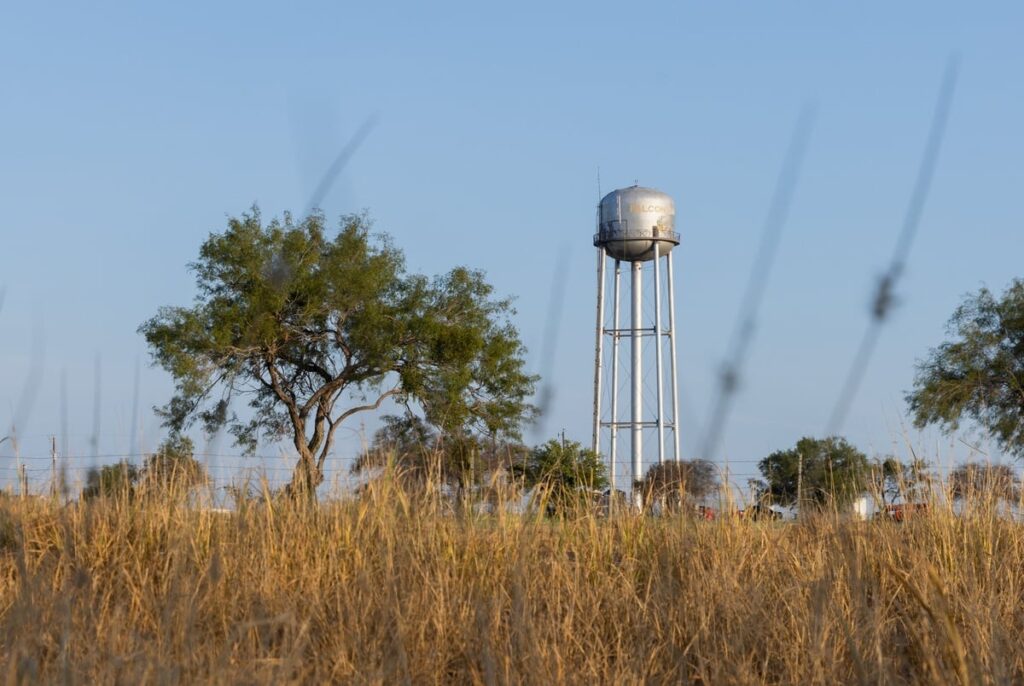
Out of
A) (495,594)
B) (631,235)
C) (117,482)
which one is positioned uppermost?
(631,235)

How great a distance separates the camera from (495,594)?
479 centimetres

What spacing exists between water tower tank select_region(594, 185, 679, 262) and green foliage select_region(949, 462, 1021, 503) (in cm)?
2742

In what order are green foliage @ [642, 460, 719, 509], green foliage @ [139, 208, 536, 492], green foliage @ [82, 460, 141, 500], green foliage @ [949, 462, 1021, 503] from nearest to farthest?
1. green foliage @ [82, 460, 141, 500]
2. green foliage @ [642, 460, 719, 509]
3. green foliage @ [949, 462, 1021, 503]
4. green foliage @ [139, 208, 536, 492]

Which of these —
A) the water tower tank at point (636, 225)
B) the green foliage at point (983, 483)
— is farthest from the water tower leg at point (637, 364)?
the green foliage at point (983, 483)

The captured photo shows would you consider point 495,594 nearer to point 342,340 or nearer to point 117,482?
point 117,482

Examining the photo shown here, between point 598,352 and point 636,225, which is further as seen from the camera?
point 636,225

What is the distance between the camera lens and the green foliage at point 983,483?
664 centimetres

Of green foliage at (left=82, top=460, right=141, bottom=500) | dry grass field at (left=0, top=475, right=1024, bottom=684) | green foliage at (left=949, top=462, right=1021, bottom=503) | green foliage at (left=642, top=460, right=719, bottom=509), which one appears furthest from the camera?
green foliage at (left=949, top=462, right=1021, bottom=503)

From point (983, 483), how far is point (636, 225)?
1111 inches

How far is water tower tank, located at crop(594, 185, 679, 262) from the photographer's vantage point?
34.6 meters

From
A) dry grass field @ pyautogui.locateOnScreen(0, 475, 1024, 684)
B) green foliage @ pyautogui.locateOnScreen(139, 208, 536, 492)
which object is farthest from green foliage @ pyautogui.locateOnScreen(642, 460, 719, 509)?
green foliage @ pyautogui.locateOnScreen(139, 208, 536, 492)

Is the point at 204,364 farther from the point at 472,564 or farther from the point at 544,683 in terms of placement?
the point at 544,683

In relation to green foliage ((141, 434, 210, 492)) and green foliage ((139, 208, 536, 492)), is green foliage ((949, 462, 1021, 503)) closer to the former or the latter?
green foliage ((141, 434, 210, 492))

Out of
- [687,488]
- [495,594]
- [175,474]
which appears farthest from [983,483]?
[175,474]
